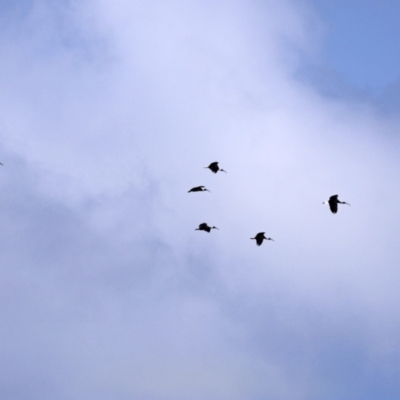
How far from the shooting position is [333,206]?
252ft

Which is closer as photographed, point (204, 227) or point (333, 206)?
point (333, 206)

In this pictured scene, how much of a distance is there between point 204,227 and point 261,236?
23.4 ft

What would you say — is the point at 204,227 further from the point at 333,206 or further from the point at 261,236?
the point at 333,206

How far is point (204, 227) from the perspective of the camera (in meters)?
82.9

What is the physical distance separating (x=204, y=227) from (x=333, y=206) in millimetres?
16157

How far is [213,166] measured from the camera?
7806cm

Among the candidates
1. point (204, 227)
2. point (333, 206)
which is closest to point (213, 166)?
point (204, 227)

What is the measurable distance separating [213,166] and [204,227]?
8.80 m

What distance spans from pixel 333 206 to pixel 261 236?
9.80m

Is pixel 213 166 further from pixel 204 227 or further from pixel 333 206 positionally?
pixel 333 206

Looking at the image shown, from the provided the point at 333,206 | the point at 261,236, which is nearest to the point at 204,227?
the point at 261,236
